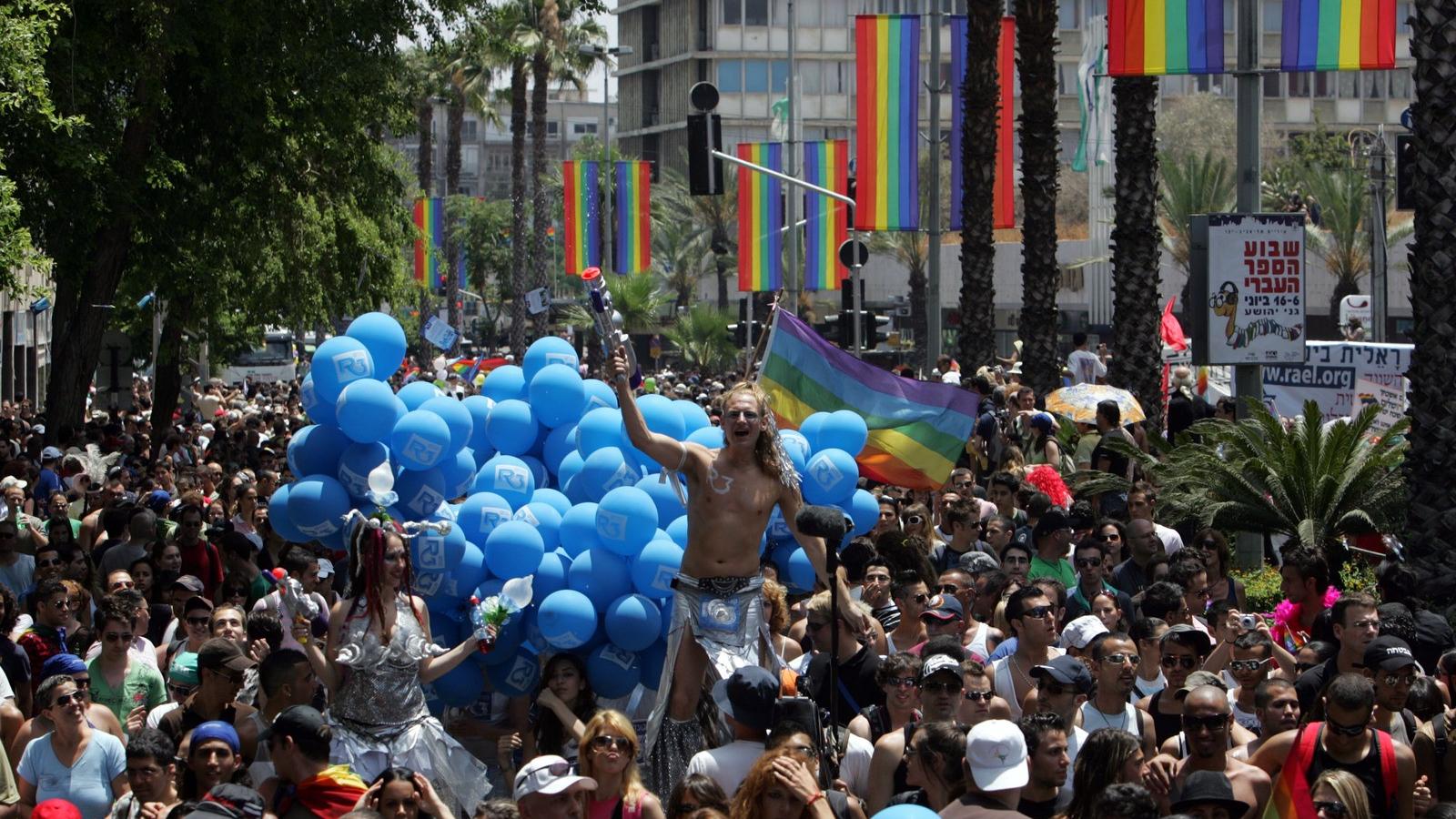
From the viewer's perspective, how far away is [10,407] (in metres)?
31.1

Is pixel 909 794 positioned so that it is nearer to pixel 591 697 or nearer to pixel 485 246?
pixel 591 697

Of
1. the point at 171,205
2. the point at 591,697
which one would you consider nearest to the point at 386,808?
the point at 591,697

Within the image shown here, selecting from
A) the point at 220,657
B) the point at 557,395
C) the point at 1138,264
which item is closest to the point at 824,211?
the point at 1138,264

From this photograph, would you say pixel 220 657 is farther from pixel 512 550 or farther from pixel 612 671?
pixel 612 671

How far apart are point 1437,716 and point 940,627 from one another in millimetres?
2248

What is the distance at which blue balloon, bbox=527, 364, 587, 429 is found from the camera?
10.6 m

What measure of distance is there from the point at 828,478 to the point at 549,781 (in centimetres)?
491

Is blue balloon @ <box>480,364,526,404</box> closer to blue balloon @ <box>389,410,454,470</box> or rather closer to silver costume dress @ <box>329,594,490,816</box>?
blue balloon @ <box>389,410,454,470</box>

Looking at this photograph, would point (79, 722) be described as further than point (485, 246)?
No

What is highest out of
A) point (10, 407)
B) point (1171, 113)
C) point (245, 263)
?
point (1171, 113)

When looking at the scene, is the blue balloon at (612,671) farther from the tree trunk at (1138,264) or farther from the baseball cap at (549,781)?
the tree trunk at (1138,264)

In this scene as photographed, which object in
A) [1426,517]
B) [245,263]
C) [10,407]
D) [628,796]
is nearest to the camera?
[628,796]

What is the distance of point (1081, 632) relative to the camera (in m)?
8.07

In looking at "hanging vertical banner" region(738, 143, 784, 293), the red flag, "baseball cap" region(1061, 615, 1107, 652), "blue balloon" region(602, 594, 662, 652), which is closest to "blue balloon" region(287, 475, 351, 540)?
"blue balloon" region(602, 594, 662, 652)
